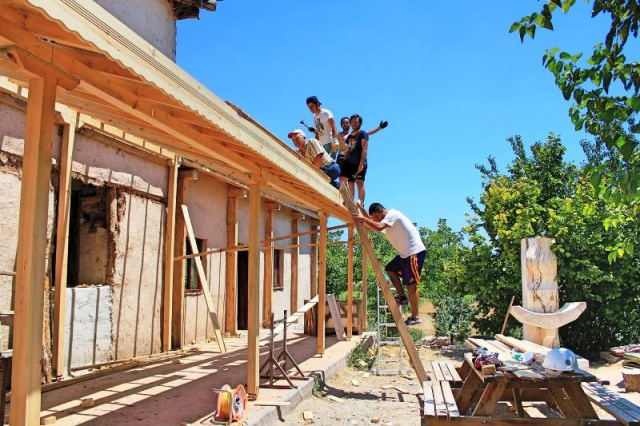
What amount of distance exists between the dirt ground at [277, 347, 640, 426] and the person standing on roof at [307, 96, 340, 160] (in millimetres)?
3909

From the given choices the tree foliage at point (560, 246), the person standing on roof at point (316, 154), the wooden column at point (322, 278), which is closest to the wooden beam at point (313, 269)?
the tree foliage at point (560, 246)

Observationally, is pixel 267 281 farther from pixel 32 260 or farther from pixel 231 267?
pixel 32 260

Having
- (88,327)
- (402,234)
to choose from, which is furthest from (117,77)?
(88,327)

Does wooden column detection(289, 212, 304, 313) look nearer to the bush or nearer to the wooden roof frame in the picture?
the bush

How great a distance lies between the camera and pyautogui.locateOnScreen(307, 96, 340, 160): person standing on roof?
31.6 ft

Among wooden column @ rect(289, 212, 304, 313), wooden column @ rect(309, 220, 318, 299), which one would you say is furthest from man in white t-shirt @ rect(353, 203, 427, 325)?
wooden column @ rect(309, 220, 318, 299)

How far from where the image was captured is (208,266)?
11.7 m

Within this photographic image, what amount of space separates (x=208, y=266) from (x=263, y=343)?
6.58 feet

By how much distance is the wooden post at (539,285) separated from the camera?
8141mm

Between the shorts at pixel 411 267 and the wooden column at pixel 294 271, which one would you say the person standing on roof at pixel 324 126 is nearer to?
the shorts at pixel 411 267

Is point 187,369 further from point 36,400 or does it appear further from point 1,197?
point 36,400

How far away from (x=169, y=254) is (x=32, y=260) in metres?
6.80

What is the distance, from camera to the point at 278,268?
1630cm

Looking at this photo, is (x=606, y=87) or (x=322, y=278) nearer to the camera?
(x=606, y=87)
